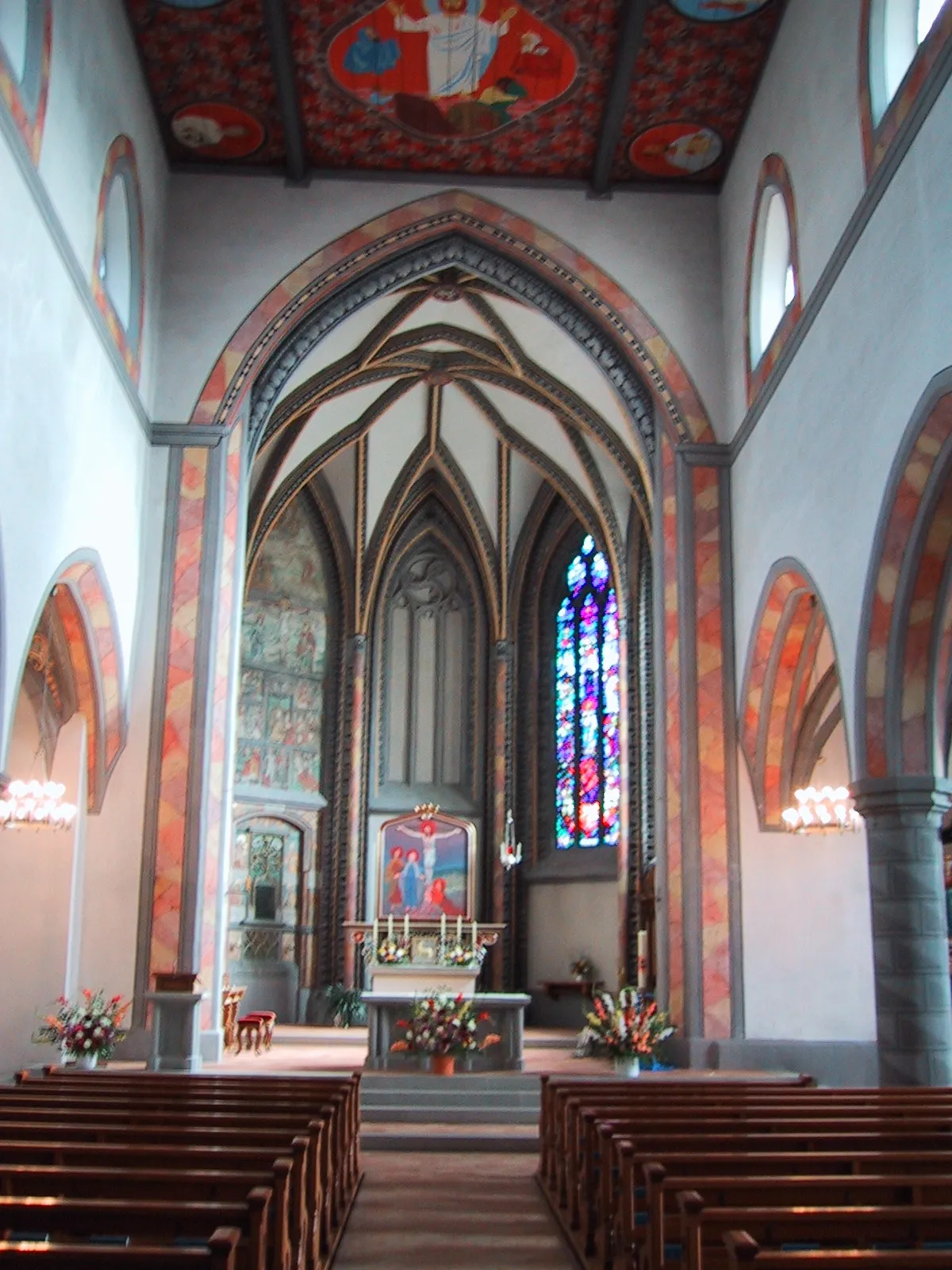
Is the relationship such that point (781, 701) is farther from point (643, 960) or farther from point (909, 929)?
point (643, 960)

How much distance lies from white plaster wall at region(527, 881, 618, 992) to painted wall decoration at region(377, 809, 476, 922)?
140cm

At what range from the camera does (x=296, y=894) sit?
25.0 m

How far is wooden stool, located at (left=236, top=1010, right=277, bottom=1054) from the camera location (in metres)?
18.2

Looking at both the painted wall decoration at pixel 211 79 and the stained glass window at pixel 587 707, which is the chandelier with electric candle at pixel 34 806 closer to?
the painted wall decoration at pixel 211 79

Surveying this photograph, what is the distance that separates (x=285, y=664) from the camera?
25.9 metres

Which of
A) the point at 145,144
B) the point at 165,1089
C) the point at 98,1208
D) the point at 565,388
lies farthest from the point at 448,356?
the point at 98,1208

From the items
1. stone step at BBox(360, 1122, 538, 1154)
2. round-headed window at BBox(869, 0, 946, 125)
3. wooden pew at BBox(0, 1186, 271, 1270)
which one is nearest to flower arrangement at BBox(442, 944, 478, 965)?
stone step at BBox(360, 1122, 538, 1154)

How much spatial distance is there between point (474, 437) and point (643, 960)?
10.5 metres

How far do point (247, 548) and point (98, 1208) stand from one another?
18.7 meters

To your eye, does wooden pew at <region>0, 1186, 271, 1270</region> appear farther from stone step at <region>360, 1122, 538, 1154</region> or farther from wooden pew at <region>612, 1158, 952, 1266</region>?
stone step at <region>360, 1122, 538, 1154</region>

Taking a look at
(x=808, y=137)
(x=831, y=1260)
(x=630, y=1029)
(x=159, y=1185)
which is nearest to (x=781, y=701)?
(x=630, y=1029)

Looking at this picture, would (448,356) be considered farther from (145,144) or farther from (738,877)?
(738,877)

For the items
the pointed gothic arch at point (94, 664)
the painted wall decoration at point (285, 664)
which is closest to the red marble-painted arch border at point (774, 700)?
the pointed gothic arch at point (94, 664)

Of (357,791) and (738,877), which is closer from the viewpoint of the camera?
(738,877)
